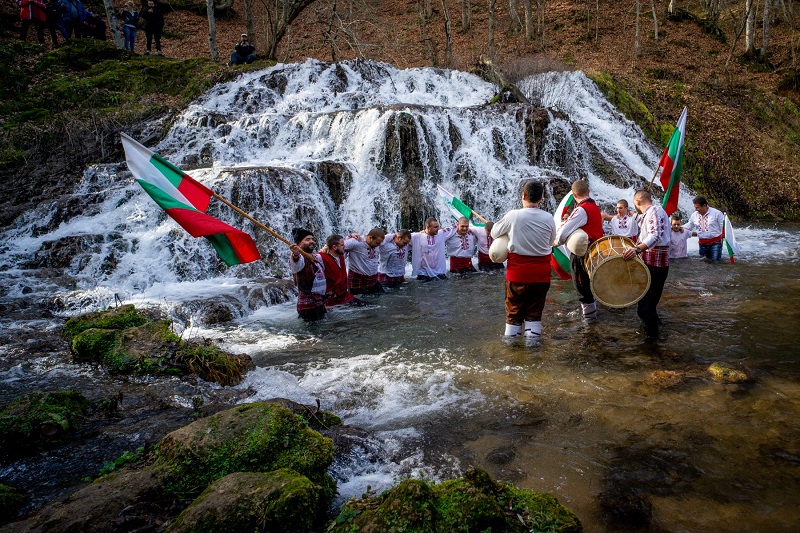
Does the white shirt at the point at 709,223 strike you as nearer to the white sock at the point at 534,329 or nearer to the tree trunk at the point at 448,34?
the white sock at the point at 534,329

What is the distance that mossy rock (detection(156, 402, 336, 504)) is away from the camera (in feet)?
8.96

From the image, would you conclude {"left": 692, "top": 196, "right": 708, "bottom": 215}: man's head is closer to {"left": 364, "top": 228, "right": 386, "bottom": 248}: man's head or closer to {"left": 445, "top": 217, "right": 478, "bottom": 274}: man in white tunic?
{"left": 445, "top": 217, "right": 478, "bottom": 274}: man in white tunic

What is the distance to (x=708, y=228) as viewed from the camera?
10.4 metres

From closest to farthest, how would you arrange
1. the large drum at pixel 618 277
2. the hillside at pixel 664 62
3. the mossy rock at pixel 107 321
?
1. the large drum at pixel 618 277
2. the mossy rock at pixel 107 321
3. the hillside at pixel 664 62

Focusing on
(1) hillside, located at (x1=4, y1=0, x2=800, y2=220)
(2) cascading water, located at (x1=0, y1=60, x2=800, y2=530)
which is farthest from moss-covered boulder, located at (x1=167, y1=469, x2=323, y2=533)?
(1) hillside, located at (x1=4, y1=0, x2=800, y2=220)

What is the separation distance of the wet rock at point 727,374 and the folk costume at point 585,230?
1728 mm

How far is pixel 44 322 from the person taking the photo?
24.4 feet

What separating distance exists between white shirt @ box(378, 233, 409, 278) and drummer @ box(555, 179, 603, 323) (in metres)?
3.99

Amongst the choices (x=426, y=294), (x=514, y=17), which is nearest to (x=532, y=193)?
(x=426, y=294)

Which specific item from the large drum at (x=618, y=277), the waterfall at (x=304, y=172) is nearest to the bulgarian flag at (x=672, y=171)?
the large drum at (x=618, y=277)

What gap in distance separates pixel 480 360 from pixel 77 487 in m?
3.68

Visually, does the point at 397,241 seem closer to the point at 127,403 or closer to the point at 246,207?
the point at 246,207

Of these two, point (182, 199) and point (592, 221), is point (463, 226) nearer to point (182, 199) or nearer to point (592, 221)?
point (592, 221)

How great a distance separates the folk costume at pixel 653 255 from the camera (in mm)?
5457
